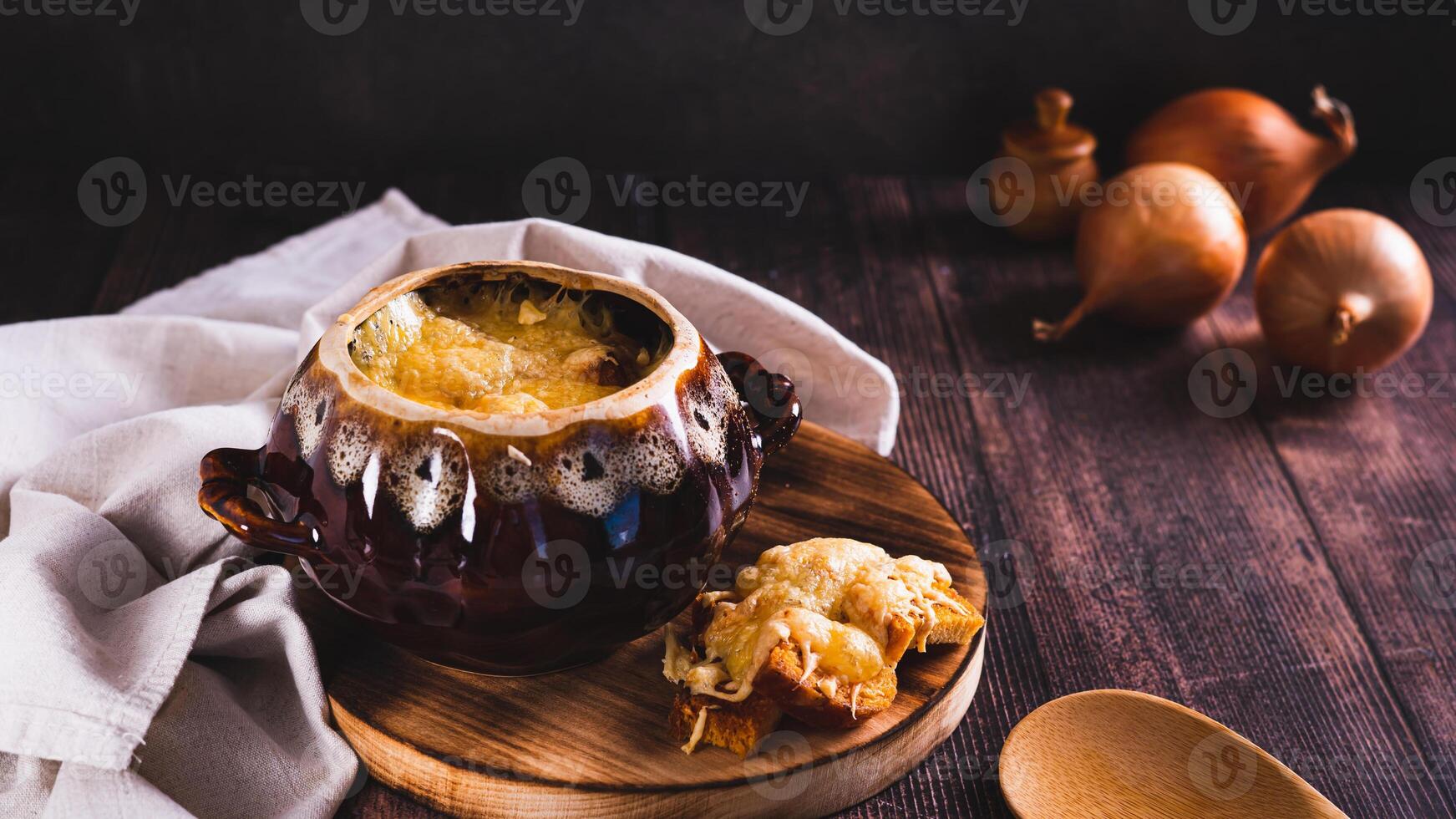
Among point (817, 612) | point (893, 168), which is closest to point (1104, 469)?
point (817, 612)

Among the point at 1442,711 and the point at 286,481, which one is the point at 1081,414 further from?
the point at 286,481

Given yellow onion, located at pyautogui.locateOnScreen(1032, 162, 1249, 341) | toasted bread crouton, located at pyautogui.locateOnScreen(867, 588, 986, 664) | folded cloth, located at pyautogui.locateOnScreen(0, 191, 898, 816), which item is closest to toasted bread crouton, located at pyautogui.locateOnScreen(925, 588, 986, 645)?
toasted bread crouton, located at pyautogui.locateOnScreen(867, 588, 986, 664)

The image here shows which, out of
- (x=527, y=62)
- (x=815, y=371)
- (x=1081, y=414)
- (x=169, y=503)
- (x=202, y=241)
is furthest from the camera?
(x=527, y=62)

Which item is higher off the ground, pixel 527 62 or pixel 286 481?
pixel 286 481

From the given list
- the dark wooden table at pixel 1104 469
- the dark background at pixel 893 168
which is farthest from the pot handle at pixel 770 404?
the dark background at pixel 893 168

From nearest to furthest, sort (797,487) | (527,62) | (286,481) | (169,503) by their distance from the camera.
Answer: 1. (286,481)
2. (169,503)
3. (797,487)
4. (527,62)

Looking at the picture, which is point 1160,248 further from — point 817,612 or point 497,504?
point 497,504

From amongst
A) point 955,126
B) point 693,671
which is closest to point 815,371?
point 693,671

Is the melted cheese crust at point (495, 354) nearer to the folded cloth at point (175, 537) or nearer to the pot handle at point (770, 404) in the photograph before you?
the pot handle at point (770, 404)
